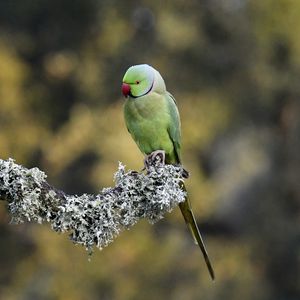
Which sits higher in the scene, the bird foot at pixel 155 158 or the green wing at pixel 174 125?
the green wing at pixel 174 125

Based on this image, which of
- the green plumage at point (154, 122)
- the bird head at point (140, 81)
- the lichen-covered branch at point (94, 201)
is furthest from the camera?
the green plumage at point (154, 122)

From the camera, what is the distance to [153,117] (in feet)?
10.6

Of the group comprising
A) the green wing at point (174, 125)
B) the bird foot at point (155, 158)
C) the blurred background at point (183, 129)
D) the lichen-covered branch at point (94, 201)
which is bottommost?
the lichen-covered branch at point (94, 201)

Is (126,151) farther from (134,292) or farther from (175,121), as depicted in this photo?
(175,121)

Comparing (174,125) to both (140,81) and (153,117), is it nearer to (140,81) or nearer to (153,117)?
(153,117)

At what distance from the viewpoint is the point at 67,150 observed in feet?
32.3

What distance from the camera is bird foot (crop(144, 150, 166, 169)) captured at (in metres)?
3.14

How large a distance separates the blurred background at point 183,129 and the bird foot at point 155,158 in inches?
244

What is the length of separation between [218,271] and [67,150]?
7.04 feet

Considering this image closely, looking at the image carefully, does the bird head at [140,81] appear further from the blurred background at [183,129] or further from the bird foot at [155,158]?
the blurred background at [183,129]

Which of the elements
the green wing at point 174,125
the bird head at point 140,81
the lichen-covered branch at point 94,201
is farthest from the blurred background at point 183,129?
the lichen-covered branch at point 94,201

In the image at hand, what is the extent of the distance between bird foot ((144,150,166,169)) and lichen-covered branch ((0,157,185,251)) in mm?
184

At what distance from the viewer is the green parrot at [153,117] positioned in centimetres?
309

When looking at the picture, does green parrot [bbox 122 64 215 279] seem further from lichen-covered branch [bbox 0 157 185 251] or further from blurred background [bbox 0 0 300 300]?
blurred background [bbox 0 0 300 300]
